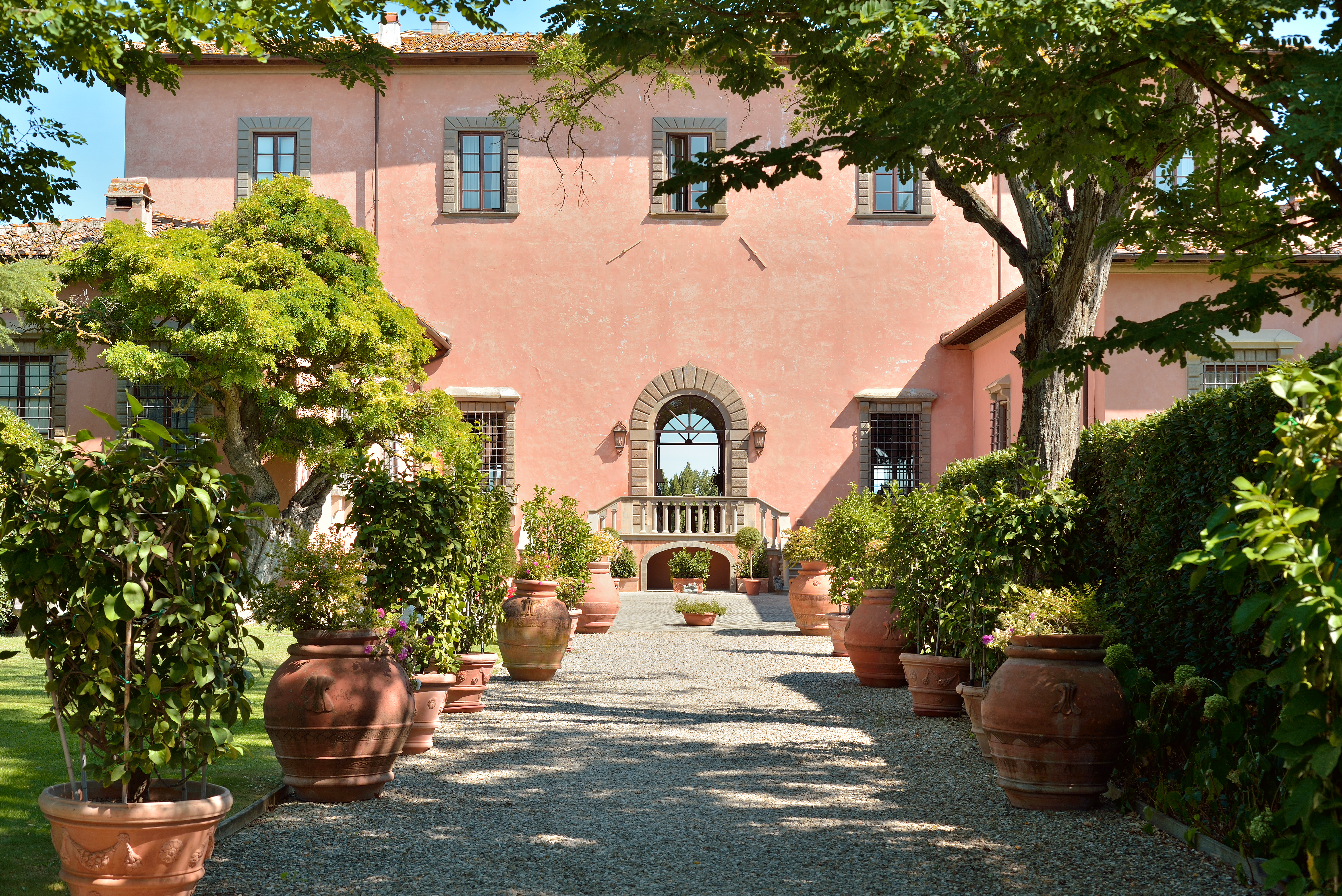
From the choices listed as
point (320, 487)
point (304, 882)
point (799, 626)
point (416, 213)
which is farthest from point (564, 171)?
point (304, 882)

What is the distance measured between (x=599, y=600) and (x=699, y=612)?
1.59 metres

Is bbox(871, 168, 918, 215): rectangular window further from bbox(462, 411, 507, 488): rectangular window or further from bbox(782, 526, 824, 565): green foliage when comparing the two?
bbox(782, 526, 824, 565): green foliage

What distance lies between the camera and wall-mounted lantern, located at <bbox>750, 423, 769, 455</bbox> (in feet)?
69.7

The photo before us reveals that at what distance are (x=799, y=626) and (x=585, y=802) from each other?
344 inches

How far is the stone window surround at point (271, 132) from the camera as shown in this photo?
21656mm

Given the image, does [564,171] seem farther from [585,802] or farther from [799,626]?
[585,802]

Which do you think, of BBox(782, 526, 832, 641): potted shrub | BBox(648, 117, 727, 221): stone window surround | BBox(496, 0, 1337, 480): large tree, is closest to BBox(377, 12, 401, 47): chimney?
BBox(648, 117, 727, 221): stone window surround

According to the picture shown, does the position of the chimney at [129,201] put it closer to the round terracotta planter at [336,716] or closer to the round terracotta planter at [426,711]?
the round terracotta planter at [426,711]

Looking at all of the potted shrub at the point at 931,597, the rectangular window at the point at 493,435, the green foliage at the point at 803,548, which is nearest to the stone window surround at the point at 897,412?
the green foliage at the point at 803,548

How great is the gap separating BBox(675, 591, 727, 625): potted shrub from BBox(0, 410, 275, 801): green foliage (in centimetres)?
1128

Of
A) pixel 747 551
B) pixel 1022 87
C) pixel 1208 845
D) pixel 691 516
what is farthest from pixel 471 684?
pixel 691 516

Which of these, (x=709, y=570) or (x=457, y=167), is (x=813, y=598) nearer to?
(x=709, y=570)

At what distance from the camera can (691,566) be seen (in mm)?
19938

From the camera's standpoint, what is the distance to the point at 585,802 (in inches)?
206
